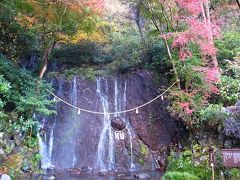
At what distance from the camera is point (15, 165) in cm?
887

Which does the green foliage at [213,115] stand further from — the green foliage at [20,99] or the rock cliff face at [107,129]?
the green foliage at [20,99]

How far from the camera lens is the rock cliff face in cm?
1252

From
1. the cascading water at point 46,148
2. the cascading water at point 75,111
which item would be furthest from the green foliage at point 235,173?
the cascading water at point 46,148

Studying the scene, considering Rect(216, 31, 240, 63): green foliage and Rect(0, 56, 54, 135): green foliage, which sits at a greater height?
Rect(216, 31, 240, 63): green foliage

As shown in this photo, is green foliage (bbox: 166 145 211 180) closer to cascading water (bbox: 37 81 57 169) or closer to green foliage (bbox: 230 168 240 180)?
green foliage (bbox: 230 168 240 180)

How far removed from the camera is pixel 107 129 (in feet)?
43.8

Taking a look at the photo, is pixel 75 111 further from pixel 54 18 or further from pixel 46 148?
pixel 54 18

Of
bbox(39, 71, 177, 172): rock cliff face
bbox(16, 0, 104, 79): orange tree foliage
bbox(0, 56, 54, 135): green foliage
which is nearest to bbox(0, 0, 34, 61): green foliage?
bbox(16, 0, 104, 79): orange tree foliage

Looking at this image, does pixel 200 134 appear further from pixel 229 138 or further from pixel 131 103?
pixel 131 103

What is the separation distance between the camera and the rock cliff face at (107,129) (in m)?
12.5

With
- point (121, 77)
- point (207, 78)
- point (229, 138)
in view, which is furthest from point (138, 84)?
point (229, 138)

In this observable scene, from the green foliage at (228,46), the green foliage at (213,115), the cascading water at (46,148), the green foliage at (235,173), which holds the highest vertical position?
the green foliage at (228,46)

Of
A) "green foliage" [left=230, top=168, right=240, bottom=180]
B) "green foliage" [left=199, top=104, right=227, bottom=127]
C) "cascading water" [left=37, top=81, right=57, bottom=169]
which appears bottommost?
"green foliage" [left=230, top=168, right=240, bottom=180]

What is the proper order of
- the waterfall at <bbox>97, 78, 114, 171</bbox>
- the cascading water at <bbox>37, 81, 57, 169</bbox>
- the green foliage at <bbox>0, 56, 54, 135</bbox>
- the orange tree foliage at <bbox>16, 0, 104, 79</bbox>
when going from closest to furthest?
the green foliage at <bbox>0, 56, 54, 135</bbox> < the orange tree foliage at <bbox>16, 0, 104, 79</bbox> < the cascading water at <bbox>37, 81, 57, 169</bbox> < the waterfall at <bbox>97, 78, 114, 171</bbox>
